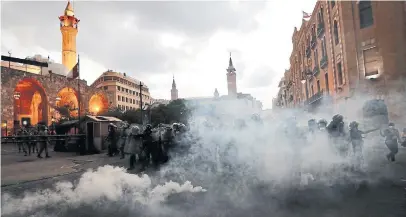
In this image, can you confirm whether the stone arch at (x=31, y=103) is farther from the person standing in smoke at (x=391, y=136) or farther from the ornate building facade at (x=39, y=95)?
the person standing in smoke at (x=391, y=136)

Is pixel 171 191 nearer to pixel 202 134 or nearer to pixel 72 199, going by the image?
pixel 72 199

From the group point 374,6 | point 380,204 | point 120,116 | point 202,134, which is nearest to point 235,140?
point 202,134

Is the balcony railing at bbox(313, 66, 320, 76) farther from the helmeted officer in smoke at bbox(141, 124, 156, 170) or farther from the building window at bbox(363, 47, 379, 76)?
the helmeted officer in smoke at bbox(141, 124, 156, 170)

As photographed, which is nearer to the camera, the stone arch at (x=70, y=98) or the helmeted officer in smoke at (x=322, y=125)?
the helmeted officer in smoke at (x=322, y=125)

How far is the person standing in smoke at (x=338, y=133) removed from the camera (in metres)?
7.05

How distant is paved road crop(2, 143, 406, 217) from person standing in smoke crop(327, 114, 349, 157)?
188 cm

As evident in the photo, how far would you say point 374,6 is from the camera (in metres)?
3.76

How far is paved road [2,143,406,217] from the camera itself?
11.9ft

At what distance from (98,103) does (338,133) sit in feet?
145

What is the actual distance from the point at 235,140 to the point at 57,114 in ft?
108

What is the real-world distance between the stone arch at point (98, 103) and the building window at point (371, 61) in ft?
141

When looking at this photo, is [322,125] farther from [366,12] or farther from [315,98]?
[366,12]

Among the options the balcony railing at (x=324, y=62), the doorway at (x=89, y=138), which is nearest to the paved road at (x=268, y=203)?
the balcony railing at (x=324, y=62)

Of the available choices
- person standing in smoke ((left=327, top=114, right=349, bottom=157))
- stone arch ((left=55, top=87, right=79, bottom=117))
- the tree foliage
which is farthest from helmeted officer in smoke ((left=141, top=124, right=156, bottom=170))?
stone arch ((left=55, top=87, right=79, bottom=117))
